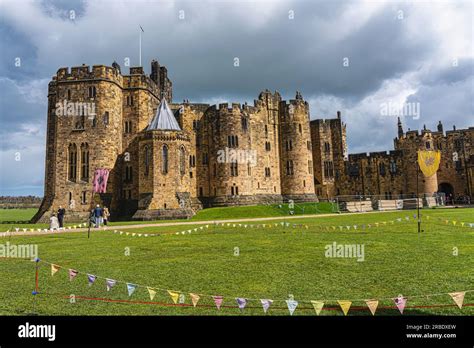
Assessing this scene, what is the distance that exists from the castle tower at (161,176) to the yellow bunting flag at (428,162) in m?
22.9

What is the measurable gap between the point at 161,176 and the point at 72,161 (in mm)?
10291

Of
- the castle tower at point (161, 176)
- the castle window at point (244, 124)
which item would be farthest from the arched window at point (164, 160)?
the castle window at point (244, 124)

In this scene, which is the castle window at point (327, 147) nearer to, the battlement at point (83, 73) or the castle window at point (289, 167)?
the castle window at point (289, 167)

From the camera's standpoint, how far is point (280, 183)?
50.3 meters

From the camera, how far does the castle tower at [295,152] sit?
49.3 meters

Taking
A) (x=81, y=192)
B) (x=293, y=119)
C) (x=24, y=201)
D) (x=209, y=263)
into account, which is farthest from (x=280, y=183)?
(x=24, y=201)

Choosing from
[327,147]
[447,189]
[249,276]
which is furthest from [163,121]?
[447,189]

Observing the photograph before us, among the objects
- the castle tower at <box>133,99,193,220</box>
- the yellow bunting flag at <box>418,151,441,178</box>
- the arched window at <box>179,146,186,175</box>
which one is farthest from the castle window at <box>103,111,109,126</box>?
the yellow bunting flag at <box>418,151,441,178</box>

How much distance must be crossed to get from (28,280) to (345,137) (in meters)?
55.1

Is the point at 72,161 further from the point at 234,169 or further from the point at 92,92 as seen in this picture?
the point at 234,169

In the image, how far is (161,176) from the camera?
37.7 m

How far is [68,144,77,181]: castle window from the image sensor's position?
3812 centimetres

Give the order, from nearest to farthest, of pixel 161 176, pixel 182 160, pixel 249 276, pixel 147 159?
pixel 249 276 → pixel 161 176 → pixel 147 159 → pixel 182 160
